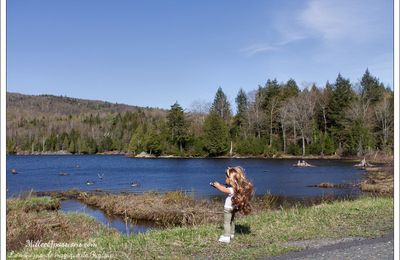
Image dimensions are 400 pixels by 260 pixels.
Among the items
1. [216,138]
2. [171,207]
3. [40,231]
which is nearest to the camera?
[40,231]

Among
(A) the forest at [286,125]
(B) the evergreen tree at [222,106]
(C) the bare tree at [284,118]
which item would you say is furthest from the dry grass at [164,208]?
(B) the evergreen tree at [222,106]

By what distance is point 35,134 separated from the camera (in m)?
186

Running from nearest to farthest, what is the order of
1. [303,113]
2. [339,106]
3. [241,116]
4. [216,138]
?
1. [339,106]
2. [303,113]
3. [216,138]
4. [241,116]

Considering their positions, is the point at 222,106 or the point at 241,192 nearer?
the point at 241,192

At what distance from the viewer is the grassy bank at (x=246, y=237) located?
8.13m

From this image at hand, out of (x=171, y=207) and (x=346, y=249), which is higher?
(x=346, y=249)

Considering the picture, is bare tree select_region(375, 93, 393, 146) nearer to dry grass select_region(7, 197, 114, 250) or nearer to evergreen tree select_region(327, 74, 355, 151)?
evergreen tree select_region(327, 74, 355, 151)

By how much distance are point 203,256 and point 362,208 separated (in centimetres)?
723

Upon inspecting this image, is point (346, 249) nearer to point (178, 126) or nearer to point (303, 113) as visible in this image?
point (303, 113)

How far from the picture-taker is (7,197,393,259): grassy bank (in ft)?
26.7

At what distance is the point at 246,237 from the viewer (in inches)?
371

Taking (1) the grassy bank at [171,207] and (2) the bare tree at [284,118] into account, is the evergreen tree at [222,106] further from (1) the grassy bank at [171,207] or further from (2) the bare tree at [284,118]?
(1) the grassy bank at [171,207]

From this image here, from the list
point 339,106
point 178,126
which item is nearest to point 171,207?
point 339,106

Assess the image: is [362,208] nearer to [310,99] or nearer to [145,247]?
[145,247]
